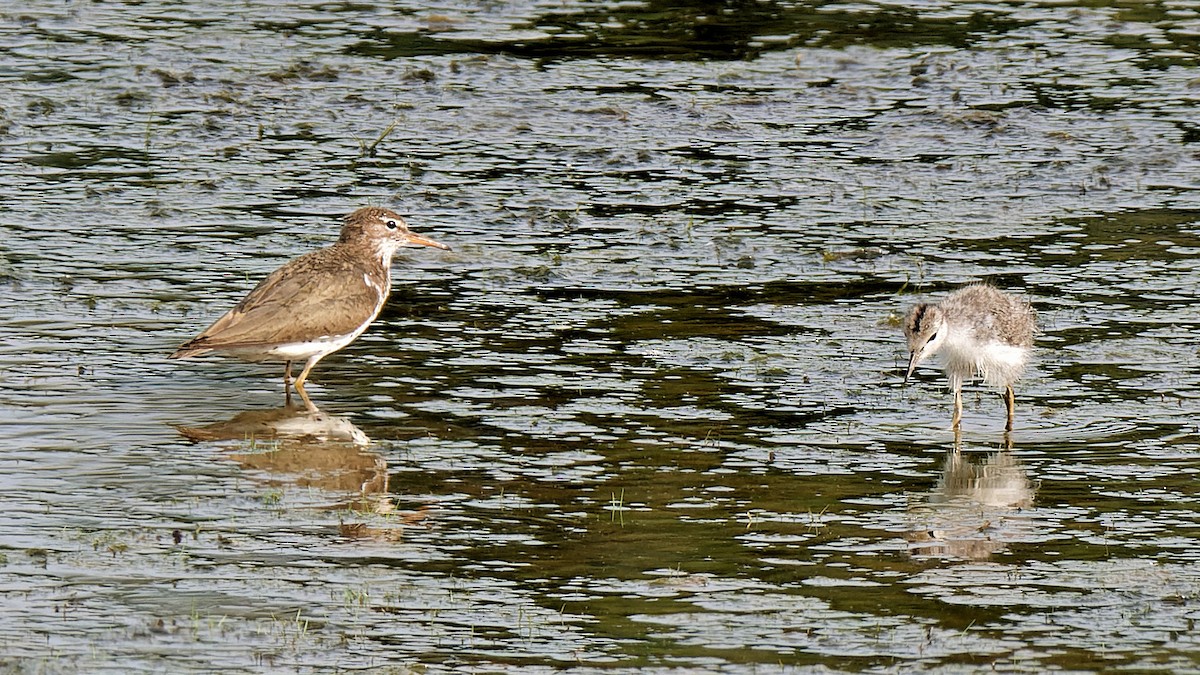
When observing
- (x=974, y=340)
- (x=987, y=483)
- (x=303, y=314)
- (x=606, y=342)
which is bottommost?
(x=987, y=483)

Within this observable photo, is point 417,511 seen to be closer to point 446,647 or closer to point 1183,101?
point 446,647

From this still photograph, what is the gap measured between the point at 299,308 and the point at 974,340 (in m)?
3.93

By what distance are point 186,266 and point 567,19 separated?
8747 millimetres

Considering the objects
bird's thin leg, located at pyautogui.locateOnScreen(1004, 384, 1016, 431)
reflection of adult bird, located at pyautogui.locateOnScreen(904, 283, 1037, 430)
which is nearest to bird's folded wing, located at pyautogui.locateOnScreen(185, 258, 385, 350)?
reflection of adult bird, located at pyautogui.locateOnScreen(904, 283, 1037, 430)

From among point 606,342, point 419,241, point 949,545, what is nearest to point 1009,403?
point 949,545

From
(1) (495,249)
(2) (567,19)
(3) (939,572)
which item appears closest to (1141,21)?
(2) (567,19)

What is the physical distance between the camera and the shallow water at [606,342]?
866 centimetres

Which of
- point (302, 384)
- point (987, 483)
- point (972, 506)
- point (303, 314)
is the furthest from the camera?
point (302, 384)

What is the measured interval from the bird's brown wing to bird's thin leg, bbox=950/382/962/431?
3521mm

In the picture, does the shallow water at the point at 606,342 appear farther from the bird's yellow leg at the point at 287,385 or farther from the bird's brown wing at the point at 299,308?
the bird's brown wing at the point at 299,308

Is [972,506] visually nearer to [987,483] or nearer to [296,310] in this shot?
[987,483]

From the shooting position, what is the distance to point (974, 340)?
458 inches

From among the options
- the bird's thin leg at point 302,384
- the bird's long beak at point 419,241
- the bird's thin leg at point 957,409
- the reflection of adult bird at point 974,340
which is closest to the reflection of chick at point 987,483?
the bird's thin leg at point 957,409

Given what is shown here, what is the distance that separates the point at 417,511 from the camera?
9883mm
